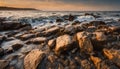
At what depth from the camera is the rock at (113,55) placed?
8161 millimetres

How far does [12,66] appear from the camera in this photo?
340 inches

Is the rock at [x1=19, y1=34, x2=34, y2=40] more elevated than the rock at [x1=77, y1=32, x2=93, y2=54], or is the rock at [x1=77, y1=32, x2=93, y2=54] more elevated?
the rock at [x1=77, y1=32, x2=93, y2=54]

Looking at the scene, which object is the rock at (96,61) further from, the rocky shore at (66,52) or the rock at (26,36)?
the rock at (26,36)

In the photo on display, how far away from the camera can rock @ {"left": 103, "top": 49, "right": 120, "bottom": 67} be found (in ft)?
26.8

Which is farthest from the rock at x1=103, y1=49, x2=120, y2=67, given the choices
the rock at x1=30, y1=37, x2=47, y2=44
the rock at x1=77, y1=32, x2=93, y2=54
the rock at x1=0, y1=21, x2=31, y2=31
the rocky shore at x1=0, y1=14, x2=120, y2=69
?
the rock at x1=0, y1=21, x2=31, y2=31

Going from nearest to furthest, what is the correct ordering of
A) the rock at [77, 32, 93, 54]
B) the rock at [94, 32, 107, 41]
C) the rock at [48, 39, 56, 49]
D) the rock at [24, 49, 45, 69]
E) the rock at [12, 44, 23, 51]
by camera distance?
Answer: the rock at [24, 49, 45, 69] → the rock at [77, 32, 93, 54] → the rock at [94, 32, 107, 41] → the rock at [48, 39, 56, 49] → the rock at [12, 44, 23, 51]

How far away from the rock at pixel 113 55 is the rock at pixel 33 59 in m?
2.99

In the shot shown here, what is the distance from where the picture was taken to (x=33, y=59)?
8844 mm

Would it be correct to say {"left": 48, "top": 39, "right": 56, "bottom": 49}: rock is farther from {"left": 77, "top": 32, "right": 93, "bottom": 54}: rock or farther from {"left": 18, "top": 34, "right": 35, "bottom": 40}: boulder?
{"left": 18, "top": 34, "right": 35, "bottom": 40}: boulder

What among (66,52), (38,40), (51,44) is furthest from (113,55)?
(38,40)

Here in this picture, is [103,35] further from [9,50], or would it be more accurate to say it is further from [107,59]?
[9,50]

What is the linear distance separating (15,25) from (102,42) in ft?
29.6

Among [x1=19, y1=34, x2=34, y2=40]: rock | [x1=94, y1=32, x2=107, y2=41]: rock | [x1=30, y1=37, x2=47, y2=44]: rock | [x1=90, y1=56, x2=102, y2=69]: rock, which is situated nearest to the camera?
[x1=90, y1=56, x2=102, y2=69]: rock

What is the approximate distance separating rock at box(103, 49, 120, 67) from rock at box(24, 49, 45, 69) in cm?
299
